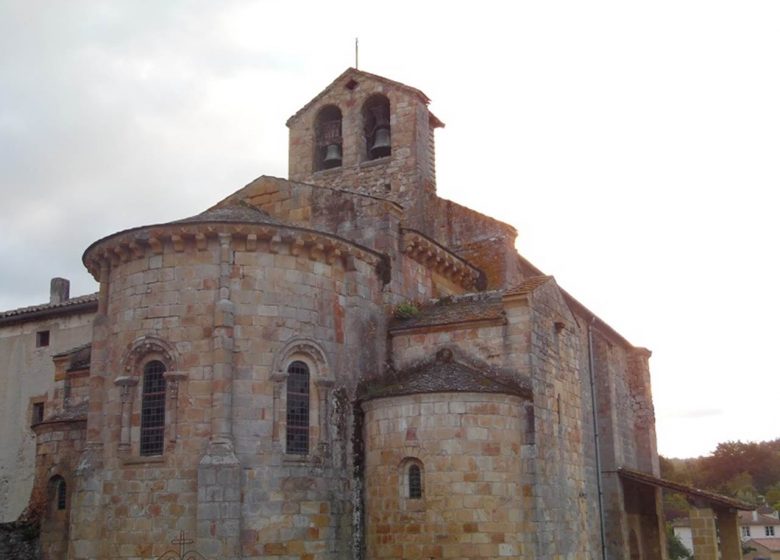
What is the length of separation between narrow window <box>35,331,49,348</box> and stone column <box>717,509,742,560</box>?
20249 mm

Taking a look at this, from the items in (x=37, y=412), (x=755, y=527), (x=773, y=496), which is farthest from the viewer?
(x=773, y=496)

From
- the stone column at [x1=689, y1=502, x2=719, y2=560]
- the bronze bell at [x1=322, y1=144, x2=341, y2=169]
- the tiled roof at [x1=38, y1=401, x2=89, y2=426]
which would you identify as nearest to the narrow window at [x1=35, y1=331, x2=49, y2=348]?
the tiled roof at [x1=38, y1=401, x2=89, y2=426]

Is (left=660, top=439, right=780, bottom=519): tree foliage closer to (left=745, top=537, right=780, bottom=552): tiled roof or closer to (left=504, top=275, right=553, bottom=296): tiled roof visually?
(left=745, top=537, right=780, bottom=552): tiled roof

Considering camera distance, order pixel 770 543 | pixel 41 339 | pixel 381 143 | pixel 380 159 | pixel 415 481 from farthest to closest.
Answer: pixel 770 543 < pixel 41 339 < pixel 381 143 < pixel 380 159 < pixel 415 481

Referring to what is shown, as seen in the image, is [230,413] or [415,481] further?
[415,481]

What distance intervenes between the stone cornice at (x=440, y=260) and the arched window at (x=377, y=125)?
154 inches

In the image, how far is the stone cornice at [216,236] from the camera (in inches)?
580

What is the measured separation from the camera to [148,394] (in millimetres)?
14648

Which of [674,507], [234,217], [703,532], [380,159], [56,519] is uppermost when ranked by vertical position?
[380,159]

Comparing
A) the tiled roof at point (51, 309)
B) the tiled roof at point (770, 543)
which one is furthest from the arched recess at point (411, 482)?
the tiled roof at point (770, 543)

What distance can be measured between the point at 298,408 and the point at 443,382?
8.42ft

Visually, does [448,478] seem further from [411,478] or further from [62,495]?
[62,495]

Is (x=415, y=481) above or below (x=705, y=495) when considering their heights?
above

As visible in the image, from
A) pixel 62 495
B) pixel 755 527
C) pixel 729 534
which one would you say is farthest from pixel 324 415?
pixel 755 527
